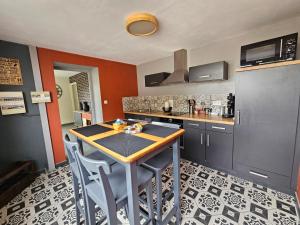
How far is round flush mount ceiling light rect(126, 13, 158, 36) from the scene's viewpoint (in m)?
1.51

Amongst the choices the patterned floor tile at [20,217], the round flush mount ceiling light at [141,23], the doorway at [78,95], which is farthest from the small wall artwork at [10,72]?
the round flush mount ceiling light at [141,23]

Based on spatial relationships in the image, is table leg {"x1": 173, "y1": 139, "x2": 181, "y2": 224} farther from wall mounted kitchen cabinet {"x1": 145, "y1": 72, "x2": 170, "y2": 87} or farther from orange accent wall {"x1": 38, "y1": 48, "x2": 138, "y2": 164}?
orange accent wall {"x1": 38, "y1": 48, "x2": 138, "y2": 164}

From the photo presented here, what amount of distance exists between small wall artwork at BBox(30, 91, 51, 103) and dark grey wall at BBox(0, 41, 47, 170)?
0.06m

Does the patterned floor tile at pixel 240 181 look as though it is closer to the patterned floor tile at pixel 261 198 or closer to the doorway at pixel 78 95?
the patterned floor tile at pixel 261 198

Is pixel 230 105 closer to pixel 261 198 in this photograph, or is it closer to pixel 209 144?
pixel 209 144

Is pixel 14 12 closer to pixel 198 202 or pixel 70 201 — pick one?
pixel 70 201

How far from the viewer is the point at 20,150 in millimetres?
2246

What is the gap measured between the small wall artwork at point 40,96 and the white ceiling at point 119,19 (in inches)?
31.9

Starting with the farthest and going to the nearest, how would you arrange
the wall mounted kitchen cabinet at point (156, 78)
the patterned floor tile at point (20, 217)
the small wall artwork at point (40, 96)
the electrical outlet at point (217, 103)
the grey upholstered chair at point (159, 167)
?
the wall mounted kitchen cabinet at point (156, 78) → the electrical outlet at point (217, 103) → the small wall artwork at point (40, 96) → the patterned floor tile at point (20, 217) → the grey upholstered chair at point (159, 167)

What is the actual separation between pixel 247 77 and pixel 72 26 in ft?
7.88

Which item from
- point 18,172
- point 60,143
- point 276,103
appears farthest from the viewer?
point 60,143

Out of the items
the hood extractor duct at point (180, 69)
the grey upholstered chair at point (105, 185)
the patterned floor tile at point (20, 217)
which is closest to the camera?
the grey upholstered chair at point (105, 185)

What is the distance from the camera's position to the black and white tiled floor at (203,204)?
1422 mm

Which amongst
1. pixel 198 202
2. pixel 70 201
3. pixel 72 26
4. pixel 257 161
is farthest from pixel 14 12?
pixel 257 161
